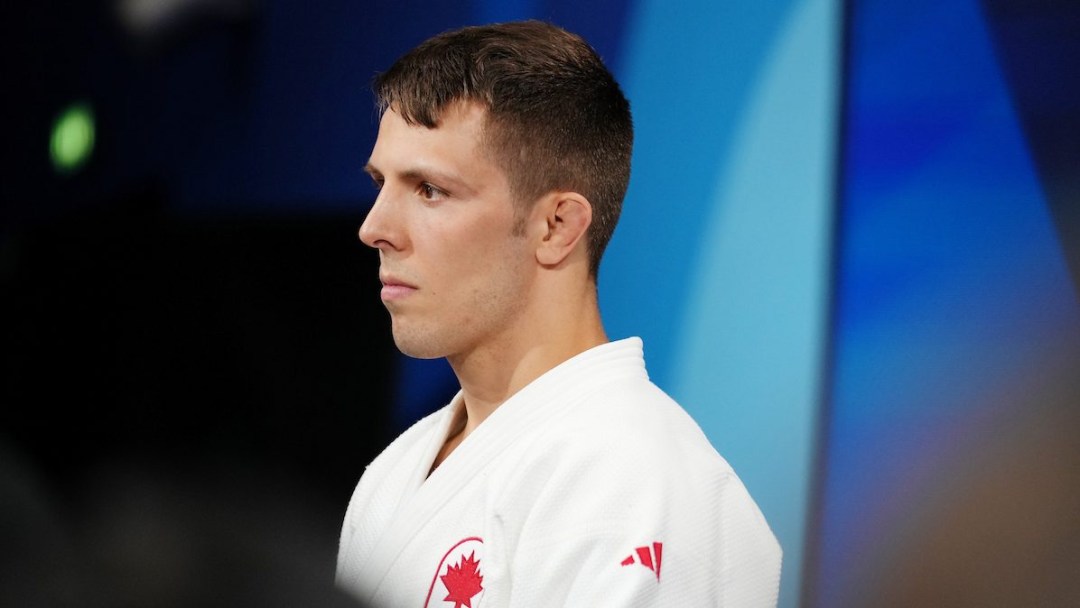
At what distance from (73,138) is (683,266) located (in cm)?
147

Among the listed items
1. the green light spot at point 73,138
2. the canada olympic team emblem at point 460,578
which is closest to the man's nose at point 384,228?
the canada olympic team emblem at point 460,578

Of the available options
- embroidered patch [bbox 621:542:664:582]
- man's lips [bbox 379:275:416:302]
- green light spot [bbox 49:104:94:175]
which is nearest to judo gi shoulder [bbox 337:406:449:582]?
man's lips [bbox 379:275:416:302]

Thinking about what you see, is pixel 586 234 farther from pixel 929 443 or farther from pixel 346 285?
pixel 346 285

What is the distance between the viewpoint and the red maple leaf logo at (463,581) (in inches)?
62.4

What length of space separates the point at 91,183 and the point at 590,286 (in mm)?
1553

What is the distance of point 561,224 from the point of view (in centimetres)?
181

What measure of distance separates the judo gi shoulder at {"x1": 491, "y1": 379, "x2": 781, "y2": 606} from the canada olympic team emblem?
5cm

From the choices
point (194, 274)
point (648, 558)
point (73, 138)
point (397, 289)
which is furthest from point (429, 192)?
point (73, 138)

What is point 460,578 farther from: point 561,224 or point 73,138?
point 73,138

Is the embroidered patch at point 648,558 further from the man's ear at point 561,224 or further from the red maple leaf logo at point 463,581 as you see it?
the man's ear at point 561,224

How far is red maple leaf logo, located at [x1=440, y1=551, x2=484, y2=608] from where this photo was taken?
1.59 m

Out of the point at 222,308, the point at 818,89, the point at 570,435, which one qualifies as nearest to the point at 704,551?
the point at 570,435

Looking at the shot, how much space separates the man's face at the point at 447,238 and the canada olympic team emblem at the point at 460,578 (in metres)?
0.31

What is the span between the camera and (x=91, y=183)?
2904mm
